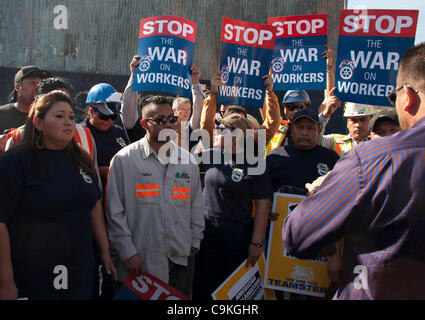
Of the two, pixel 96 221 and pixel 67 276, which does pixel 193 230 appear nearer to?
pixel 96 221

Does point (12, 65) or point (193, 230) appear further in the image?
point (12, 65)

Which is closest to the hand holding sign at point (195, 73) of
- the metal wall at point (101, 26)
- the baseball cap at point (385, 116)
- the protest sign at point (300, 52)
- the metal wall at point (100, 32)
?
the protest sign at point (300, 52)

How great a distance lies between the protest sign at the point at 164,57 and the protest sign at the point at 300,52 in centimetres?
129

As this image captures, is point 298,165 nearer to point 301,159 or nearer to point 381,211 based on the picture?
point 301,159

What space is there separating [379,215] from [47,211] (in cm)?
212

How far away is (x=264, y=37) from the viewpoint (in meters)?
5.23

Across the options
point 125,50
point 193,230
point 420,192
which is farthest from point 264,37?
point 125,50

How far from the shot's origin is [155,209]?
362 cm

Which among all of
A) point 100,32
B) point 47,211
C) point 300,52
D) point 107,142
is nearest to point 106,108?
point 107,142

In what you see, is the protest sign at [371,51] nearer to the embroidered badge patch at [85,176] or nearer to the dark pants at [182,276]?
the dark pants at [182,276]

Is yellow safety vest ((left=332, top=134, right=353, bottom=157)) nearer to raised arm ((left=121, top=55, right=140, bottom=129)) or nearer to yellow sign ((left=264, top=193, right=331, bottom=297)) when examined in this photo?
yellow sign ((left=264, top=193, right=331, bottom=297))

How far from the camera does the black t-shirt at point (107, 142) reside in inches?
165
